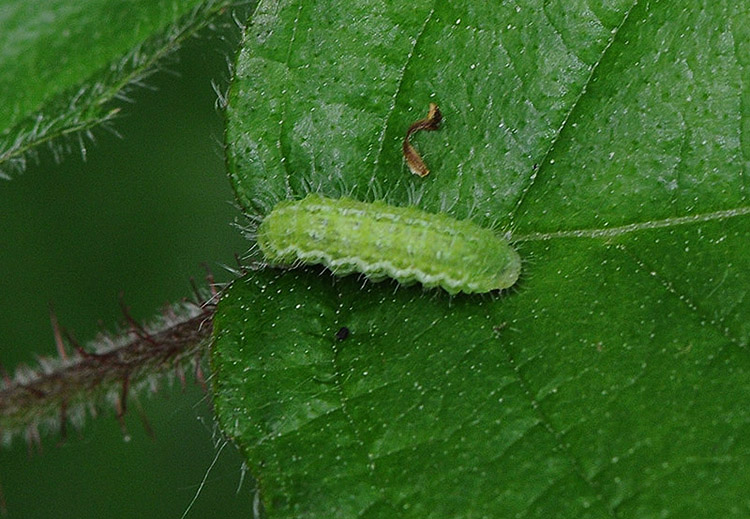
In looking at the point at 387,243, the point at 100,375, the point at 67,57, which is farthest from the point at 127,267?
the point at 387,243

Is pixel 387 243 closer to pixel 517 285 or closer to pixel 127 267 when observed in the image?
pixel 517 285

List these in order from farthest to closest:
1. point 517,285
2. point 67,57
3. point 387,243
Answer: point 67,57 → point 387,243 → point 517,285

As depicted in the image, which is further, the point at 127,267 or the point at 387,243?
the point at 127,267

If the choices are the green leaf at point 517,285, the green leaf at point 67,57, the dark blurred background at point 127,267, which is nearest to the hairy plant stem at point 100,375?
the green leaf at point 517,285

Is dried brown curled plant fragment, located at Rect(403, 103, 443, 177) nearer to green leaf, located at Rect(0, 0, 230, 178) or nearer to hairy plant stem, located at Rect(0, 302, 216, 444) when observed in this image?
green leaf, located at Rect(0, 0, 230, 178)

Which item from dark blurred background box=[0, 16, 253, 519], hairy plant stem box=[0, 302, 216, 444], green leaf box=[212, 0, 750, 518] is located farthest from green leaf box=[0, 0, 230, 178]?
dark blurred background box=[0, 16, 253, 519]

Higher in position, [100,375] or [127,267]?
[100,375]

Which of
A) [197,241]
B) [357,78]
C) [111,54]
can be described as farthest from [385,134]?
[197,241]
